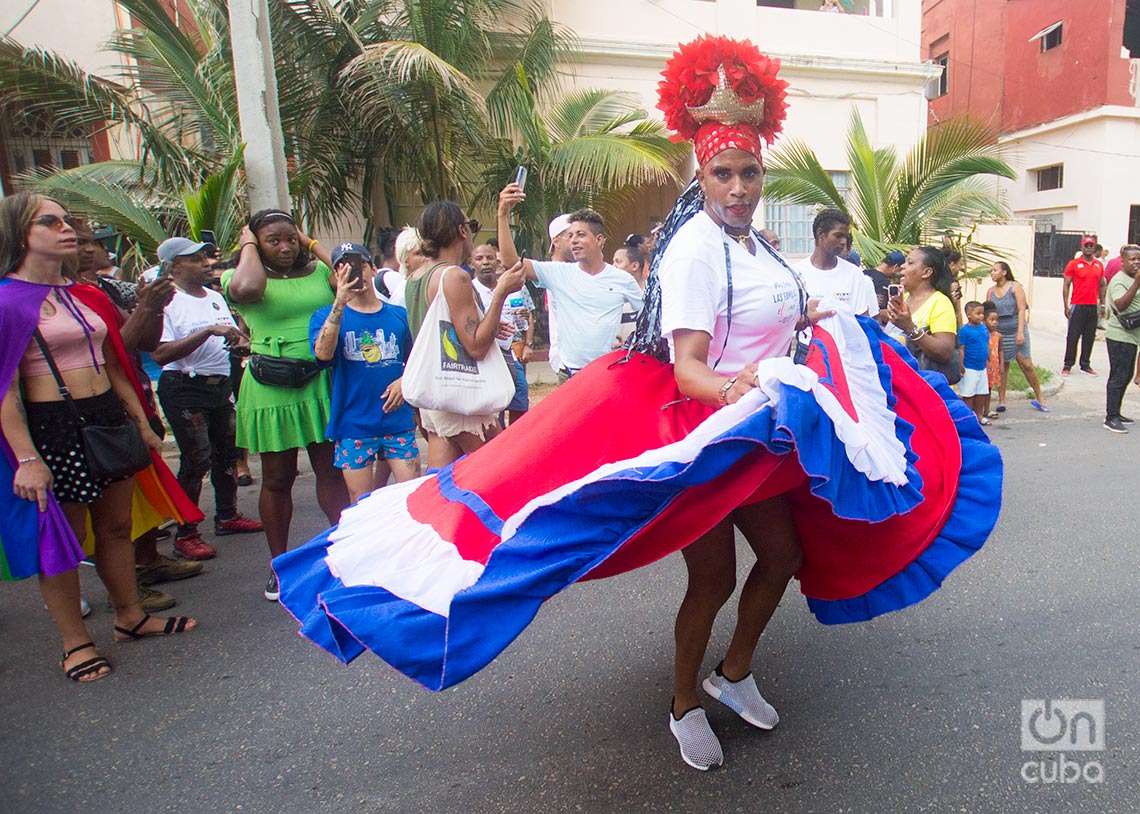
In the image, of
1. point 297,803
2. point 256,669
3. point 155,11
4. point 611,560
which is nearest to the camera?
point 611,560

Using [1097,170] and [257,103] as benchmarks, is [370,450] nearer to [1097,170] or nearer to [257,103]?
[257,103]

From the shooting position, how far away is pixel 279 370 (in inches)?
144

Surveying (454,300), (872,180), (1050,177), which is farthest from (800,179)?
(1050,177)

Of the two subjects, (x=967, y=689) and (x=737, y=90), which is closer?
(x=737, y=90)

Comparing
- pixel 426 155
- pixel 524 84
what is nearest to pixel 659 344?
pixel 426 155

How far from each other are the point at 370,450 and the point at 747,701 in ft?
6.96

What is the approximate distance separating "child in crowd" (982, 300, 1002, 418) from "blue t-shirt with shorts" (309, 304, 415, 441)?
19.3 feet

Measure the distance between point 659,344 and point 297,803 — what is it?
1.76 meters


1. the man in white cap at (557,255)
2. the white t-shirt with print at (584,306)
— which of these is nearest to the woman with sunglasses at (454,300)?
the white t-shirt with print at (584,306)

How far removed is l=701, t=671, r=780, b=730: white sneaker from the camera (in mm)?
2553

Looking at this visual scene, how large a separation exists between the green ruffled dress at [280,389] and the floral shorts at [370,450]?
0.54 feet

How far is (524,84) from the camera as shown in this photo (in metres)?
10.1

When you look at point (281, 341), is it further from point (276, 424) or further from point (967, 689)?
point (967, 689)

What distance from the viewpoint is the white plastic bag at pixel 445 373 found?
11.7 ft
